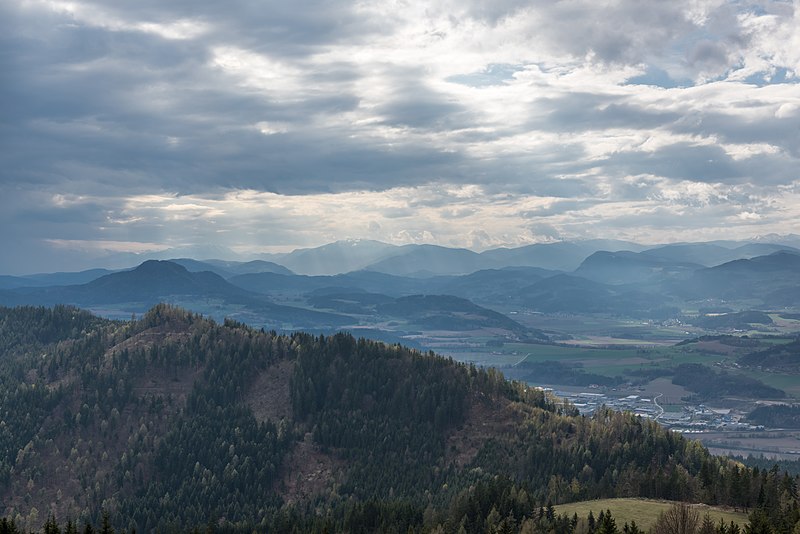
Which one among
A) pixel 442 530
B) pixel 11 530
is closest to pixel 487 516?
pixel 442 530

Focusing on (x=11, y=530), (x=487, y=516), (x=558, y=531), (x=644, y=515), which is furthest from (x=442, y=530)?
(x=11, y=530)

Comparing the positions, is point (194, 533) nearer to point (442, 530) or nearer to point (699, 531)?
point (442, 530)

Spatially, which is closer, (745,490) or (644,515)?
(644,515)

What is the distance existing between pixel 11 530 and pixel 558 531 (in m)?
121

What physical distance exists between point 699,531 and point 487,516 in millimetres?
62940

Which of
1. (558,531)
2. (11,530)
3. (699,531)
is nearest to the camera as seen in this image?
(699,531)

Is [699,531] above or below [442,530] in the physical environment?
above

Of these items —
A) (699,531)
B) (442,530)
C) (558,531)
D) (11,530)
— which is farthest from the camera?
(442,530)

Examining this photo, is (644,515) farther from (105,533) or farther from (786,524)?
(105,533)

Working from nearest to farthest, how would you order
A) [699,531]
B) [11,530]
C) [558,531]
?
1. [699,531]
2. [11,530]
3. [558,531]

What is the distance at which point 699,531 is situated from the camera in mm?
150125

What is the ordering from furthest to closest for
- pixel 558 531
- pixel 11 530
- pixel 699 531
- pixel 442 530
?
pixel 442 530 < pixel 558 531 < pixel 11 530 < pixel 699 531

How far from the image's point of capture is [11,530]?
529 feet

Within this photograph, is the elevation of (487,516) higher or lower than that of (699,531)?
lower
